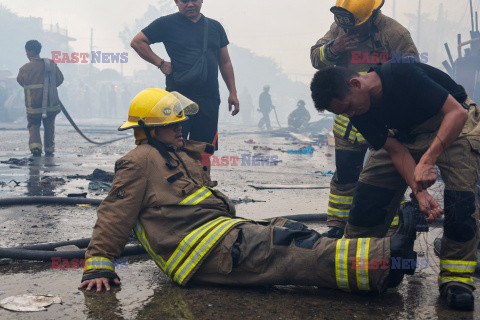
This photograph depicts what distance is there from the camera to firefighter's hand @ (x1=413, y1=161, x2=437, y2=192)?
2.64 metres

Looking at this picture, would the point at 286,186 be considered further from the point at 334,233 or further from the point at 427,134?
the point at 427,134

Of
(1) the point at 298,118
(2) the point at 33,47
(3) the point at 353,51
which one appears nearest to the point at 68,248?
(3) the point at 353,51

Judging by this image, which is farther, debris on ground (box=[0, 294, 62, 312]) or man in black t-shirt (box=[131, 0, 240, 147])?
man in black t-shirt (box=[131, 0, 240, 147])

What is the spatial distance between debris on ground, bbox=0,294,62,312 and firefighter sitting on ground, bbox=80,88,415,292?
0.18 meters

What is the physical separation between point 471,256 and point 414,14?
48.3 m

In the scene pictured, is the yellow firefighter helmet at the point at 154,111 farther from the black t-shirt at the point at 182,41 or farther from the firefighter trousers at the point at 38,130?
the firefighter trousers at the point at 38,130

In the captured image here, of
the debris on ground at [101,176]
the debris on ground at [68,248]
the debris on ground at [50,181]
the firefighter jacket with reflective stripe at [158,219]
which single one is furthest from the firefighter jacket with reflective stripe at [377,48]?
the debris on ground at [50,181]

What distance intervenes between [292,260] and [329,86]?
93 centimetres

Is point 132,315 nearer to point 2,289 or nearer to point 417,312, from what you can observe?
point 2,289

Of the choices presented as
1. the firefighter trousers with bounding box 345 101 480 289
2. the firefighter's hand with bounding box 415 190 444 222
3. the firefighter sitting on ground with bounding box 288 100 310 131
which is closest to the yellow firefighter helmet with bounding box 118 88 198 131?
the firefighter trousers with bounding box 345 101 480 289

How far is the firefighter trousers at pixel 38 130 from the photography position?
33.5 ft

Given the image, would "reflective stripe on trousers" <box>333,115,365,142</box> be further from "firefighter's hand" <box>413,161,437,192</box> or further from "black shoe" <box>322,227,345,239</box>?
"firefighter's hand" <box>413,161,437,192</box>

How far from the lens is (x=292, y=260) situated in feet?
8.98

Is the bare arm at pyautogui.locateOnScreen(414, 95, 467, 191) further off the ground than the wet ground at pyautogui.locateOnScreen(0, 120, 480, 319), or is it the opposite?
the bare arm at pyautogui.locateOnScreen(414, 95, 467, 191)
